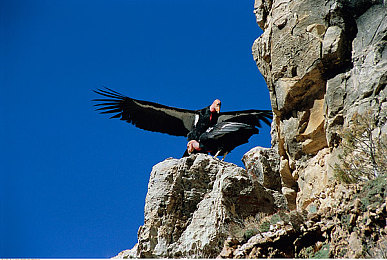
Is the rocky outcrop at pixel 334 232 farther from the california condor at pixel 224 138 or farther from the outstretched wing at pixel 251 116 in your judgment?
the outstretched wing at pixel 251 116

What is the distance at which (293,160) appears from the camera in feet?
49.2

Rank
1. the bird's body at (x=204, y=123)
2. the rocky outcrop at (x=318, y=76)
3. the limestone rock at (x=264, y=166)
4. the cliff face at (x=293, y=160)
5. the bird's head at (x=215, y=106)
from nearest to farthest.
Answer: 1. the cliff face at (x=293, y=160)
2. the rocky outcrop at (x=318, y=76)
3. the limestone rock at (x=264, y=166)
4. the bird's head at (x=215, y=106)
5. the bird's body at (x=204, y=123)

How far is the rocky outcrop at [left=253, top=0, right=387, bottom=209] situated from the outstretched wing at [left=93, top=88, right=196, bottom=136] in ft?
23.9

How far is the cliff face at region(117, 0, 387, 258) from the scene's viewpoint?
39.0 feet

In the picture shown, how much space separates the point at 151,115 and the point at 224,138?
14.7 ft

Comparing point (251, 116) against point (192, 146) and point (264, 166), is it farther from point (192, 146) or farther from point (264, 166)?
point (264, 166)

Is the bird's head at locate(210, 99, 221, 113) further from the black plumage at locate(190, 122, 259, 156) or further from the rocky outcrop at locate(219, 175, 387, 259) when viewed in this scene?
the rocky outcrop at locate(219, 175, 387, 259)

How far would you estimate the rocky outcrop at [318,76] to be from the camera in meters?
13.3

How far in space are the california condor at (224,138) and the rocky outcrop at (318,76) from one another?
3404 millimetres

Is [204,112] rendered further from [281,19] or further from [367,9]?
[367,9]

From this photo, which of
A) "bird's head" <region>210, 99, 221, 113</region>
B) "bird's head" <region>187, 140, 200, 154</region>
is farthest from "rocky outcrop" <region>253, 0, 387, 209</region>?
"bird's head" <region>210, 99, 221, 113</region>

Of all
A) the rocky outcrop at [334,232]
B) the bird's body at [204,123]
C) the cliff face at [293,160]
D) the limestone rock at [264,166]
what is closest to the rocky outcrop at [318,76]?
the cliff face at [293,160]

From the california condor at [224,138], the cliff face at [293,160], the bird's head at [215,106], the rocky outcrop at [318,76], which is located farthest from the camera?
the bird's head at [215,106]

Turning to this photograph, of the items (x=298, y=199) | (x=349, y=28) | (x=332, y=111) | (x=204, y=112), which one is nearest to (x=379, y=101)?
(x=332, y=111)
